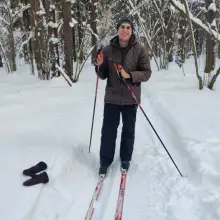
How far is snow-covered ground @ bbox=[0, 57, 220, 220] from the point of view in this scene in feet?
11.5

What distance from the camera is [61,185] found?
4.14 m

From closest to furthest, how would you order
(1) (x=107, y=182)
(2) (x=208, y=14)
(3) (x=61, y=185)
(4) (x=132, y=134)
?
(3) (x=61, y=185)
(1) (x=107, y=182)
(4) (x=132, y=134)
(2) (x=208, y=14)

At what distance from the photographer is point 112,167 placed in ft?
16.0

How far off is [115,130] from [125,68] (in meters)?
0.96

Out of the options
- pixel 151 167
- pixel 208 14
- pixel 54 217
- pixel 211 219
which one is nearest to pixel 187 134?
pixel 151 167

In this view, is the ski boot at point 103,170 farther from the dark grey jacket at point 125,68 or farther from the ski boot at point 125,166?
the dark grey jacket at point 125,68

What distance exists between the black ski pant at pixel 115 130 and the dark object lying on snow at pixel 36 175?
0.97 meters

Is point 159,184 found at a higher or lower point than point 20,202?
lower

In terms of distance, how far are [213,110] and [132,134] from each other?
2777mm

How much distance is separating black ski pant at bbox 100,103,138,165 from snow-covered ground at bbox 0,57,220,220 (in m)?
0.25

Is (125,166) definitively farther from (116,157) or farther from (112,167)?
(116,157)

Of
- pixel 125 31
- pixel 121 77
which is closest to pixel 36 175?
pixel 121 77

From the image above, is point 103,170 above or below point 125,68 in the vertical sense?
below

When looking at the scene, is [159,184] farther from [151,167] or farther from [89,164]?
[89,164]
